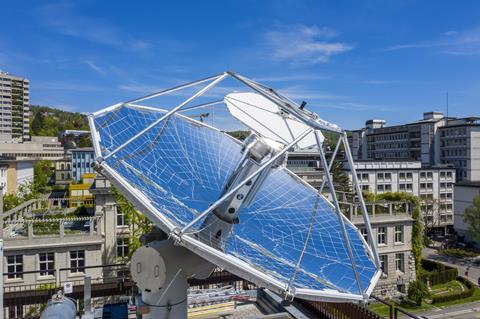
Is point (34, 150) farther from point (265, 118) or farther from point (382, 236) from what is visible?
point (265, 118)

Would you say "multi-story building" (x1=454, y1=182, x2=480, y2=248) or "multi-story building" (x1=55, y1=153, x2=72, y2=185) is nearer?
"multi-story building" (x1=454, y1=182, x2=480, y2=248)

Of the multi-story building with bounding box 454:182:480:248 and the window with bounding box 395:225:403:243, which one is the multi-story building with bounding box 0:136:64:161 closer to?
the window with bounding box 395:225:403:243

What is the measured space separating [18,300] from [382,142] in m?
109

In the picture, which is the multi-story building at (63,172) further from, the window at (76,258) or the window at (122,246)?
the window at (76,258)

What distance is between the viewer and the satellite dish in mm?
8492

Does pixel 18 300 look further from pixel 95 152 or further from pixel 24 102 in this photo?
pixel 24 102

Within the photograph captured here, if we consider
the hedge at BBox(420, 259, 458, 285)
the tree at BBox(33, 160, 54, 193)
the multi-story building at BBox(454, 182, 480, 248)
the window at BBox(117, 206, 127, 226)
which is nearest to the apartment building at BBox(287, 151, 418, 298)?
the hedge at BBox(420, 259, 458, 285)

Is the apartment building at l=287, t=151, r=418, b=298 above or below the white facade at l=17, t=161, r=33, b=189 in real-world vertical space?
below

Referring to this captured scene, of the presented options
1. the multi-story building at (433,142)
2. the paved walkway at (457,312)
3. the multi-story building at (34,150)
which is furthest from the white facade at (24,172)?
the multi-story building at (433,142)

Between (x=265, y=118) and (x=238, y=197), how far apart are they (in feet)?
6.86

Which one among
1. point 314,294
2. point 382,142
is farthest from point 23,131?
point 314,294

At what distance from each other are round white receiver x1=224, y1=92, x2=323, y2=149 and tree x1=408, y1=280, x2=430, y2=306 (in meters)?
38.4

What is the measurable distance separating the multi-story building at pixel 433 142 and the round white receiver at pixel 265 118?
88.3m

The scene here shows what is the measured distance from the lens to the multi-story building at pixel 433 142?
87188 millimetres
